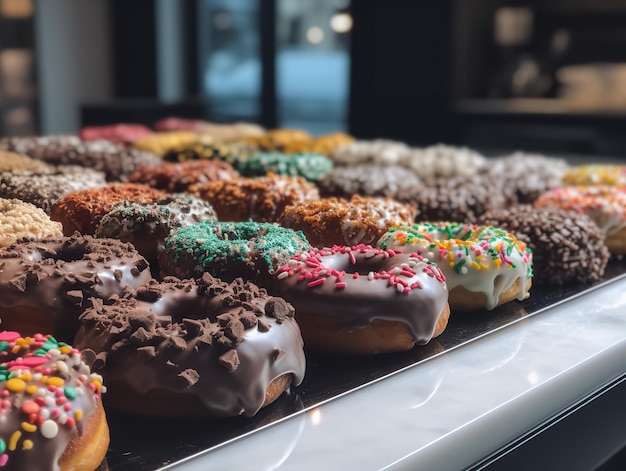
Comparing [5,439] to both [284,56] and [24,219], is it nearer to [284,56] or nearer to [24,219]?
[24,219]

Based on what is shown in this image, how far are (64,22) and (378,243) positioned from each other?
5566 mm

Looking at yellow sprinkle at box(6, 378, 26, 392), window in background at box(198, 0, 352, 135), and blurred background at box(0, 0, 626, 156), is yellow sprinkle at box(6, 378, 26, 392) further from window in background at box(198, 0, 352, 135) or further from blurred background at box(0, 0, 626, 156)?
window in background at box(198, 0, 352, 135)

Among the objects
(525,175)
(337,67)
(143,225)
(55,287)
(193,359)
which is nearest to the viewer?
(193,359)

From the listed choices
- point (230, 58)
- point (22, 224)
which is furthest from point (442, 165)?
point (230, 58)

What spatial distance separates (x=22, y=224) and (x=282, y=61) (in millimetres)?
5083

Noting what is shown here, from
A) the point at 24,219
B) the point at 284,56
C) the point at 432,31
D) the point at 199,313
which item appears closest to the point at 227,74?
the point at 284,56

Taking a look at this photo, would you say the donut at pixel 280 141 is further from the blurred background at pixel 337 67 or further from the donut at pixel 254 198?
the blurred background at pixel 337 67

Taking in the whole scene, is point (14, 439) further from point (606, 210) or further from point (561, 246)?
point (606, 210)

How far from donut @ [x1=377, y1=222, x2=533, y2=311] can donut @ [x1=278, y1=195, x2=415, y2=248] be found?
0.48 feet

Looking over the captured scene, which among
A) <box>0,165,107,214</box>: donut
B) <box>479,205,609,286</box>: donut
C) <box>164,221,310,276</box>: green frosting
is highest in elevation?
<box>0,165,107,214</box>: donut

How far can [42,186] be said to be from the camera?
6.29 feet

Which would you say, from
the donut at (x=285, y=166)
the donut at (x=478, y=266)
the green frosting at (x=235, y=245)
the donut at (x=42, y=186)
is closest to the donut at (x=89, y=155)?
the donut at (x=285, y=166)

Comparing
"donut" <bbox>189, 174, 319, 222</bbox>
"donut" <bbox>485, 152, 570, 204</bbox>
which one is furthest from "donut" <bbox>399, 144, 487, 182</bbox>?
"donut" <bbox>189, 174, 319, 222</bbox>

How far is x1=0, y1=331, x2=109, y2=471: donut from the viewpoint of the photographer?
80 centimetres
